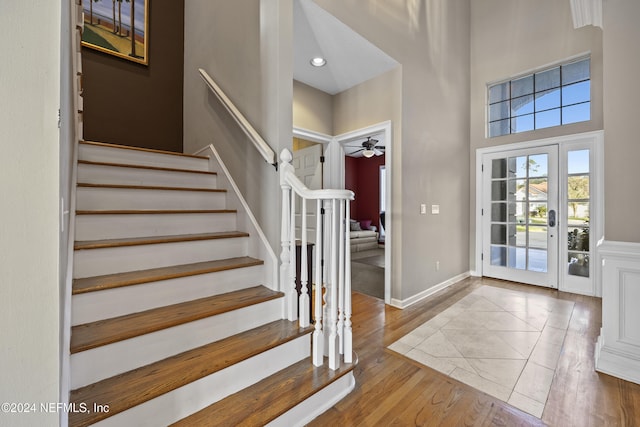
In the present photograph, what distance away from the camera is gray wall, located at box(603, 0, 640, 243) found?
1.83 m

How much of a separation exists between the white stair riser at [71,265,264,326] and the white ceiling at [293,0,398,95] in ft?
7.14

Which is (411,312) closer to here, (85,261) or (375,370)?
(375,370)

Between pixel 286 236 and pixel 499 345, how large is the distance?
Result: 1943 mm

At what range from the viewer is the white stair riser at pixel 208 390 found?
1083 millimetres

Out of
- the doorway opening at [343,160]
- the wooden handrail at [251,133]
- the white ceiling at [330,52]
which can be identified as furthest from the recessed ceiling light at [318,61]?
the wooden handrail at [251,133]

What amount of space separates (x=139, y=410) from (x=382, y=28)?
3453 millimetres

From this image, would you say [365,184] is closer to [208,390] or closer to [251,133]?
[251,133]

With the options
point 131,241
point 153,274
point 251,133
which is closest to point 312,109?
point 251,133

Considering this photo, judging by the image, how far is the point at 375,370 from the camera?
188 cm

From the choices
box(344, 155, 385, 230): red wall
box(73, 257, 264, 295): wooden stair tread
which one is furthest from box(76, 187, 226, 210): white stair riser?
box(344, 155, 385, 230): red wall

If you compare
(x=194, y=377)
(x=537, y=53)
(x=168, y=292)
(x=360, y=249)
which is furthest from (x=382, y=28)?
(x=360, y=249)

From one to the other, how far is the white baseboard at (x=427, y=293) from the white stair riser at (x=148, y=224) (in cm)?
195

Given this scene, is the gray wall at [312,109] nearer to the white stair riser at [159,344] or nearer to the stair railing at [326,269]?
the stair railing at [326,269]

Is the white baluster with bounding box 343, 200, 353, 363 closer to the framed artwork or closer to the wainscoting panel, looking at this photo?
the wainscoting panel
